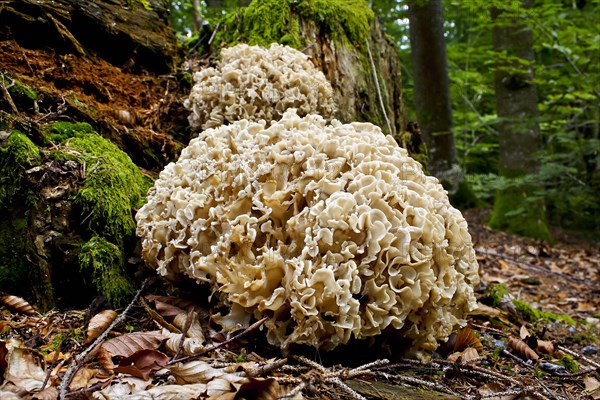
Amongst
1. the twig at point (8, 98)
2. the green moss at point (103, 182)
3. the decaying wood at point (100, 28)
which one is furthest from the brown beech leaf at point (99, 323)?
the decaying wood at point (100, 28)

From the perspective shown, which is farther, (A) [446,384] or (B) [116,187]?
(B) [116,187]

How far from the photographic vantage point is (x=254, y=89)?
4668 millimetres

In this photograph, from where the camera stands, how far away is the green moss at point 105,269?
10.5 feet

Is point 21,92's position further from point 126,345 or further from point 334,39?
point 334,39

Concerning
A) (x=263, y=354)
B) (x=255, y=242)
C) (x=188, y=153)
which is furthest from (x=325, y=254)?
(x=188, y=153)

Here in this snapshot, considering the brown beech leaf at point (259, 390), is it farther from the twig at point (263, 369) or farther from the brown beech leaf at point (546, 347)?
the brown beech leaf at point (546, 347)

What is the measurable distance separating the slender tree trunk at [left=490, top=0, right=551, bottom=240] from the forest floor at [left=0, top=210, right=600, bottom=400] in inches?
297

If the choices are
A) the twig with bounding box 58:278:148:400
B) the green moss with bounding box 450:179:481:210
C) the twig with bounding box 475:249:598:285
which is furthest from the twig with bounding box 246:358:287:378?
the green moss with bounding box 450:179:481:210

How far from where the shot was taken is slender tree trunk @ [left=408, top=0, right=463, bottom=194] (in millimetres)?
10547

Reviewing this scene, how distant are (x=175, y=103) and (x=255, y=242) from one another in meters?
2.80

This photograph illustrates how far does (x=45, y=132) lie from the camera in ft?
11.8

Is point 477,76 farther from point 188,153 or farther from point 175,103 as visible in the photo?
point 188,153

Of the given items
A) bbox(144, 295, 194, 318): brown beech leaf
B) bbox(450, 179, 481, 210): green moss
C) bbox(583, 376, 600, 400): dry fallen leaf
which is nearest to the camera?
bbox(583, 376, 600, 400): dry fallen leaf

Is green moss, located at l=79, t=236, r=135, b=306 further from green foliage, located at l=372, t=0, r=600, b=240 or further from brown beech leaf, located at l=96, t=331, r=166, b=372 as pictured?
green foliage, located at l=372, t=0, r=600, b=240
